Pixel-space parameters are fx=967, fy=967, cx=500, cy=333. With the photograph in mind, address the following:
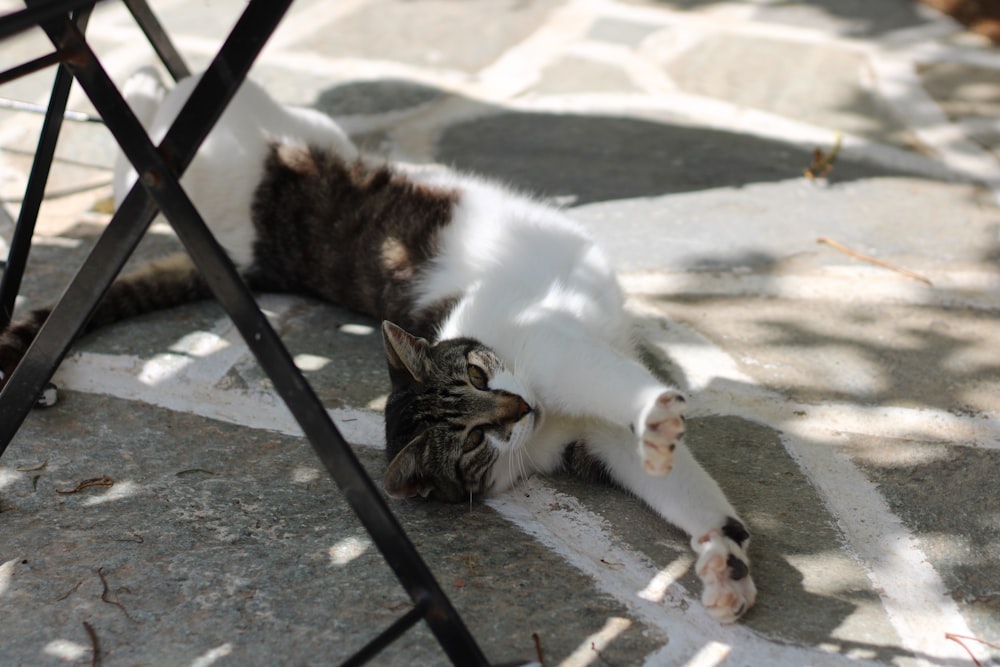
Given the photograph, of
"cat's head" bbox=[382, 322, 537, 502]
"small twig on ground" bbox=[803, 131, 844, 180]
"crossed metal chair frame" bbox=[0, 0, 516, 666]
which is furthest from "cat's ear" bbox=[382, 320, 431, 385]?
"small twig on ground" bbox=[803, 131, 844, 180]

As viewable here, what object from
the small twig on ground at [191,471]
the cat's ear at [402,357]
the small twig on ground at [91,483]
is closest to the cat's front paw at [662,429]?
the cat's ear at [402,357]

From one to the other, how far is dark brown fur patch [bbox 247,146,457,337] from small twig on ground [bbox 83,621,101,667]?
4.60 feet

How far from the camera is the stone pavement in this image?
1.90m

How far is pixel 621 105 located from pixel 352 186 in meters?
1.62

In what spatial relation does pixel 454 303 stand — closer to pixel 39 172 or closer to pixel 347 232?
pixel 347 232

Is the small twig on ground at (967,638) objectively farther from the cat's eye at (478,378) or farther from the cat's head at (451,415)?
the cat's eye at (478,378)

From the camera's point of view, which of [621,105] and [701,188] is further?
[621,105]

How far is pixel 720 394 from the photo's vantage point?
2.65m

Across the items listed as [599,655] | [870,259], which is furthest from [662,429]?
[870,259]

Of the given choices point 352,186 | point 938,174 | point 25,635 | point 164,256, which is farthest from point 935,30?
point 25,635

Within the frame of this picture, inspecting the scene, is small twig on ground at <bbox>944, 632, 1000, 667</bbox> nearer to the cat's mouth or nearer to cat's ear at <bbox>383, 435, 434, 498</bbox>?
the cat's mouth

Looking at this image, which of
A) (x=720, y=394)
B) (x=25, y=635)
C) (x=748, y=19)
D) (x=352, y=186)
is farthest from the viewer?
(x=748, y=19)

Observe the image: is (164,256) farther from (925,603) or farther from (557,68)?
(925,603)

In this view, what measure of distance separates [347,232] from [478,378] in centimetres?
102
